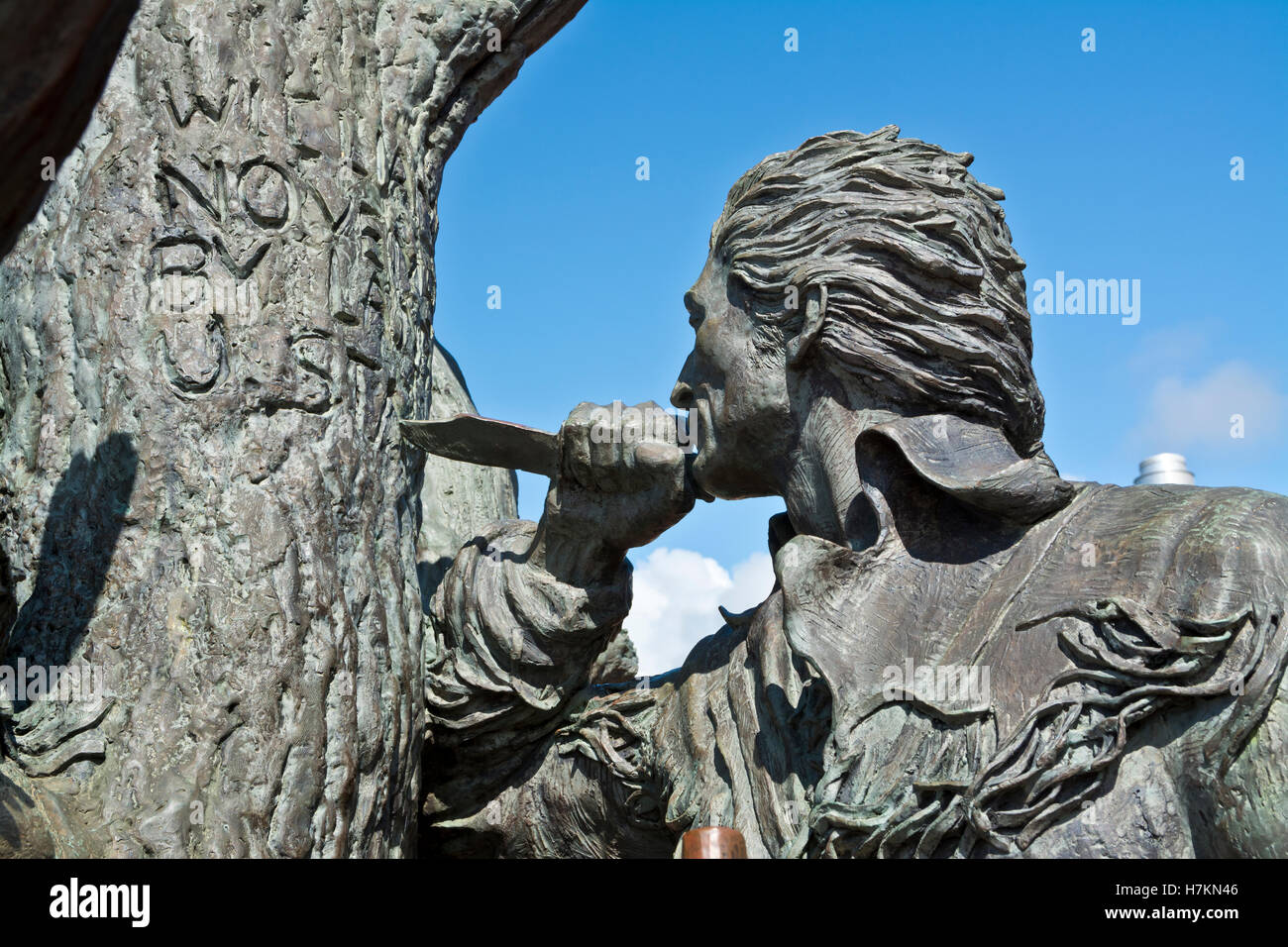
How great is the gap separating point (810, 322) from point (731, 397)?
1.05ft

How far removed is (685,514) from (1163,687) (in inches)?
58.3

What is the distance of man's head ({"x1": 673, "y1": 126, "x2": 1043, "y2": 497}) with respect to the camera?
3559 mm

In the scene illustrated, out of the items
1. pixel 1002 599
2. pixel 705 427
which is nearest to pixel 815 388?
pixel 705 427

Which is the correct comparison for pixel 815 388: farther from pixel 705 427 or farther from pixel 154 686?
pixel 154 686

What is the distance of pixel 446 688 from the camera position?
4027mm

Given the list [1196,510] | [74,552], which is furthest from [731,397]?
[74,552]

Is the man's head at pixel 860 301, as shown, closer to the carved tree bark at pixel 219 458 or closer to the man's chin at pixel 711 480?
the man's chin at pixel 711 480

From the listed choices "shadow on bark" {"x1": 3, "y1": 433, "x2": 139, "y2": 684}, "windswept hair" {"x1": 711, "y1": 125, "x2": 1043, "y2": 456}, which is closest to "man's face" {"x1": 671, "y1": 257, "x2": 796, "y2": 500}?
"windswept hair" {"x1": 711, "y1": 125, "x2": 1043, "y2": 456}

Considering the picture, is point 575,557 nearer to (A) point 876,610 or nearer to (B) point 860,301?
(A) point 876,610

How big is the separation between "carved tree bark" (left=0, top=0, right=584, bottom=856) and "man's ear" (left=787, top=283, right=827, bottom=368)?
3.57ft

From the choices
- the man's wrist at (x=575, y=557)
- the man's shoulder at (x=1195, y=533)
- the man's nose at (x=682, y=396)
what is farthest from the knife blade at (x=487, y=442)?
the man's shoulder at (x=1195, y=533)

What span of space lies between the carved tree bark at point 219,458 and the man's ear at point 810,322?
109 centimetres

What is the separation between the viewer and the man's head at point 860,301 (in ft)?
11.7

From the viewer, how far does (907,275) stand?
359cm
